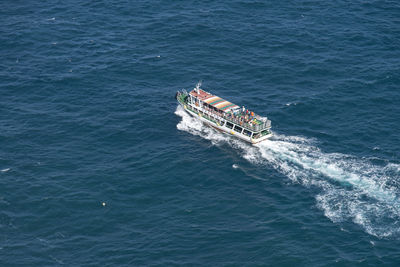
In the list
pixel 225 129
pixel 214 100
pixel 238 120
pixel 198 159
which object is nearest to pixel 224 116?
pixel 225 129

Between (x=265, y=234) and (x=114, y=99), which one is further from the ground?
(x=114, y=99)

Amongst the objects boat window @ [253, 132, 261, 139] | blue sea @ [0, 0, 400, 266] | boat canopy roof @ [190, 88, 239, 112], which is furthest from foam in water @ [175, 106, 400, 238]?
boat canopy roof @ [190, 88, 239, 112]

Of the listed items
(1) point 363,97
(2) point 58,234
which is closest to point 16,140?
(2) point 58,234

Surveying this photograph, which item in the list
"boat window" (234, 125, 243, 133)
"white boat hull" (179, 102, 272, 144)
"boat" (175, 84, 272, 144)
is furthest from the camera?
"boat window" (234, 125, 243, 133)

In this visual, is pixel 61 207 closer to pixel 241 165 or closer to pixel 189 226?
pixel 189 226

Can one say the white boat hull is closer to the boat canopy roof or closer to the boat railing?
the boat railing

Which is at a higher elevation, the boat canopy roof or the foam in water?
the boat canopy roof

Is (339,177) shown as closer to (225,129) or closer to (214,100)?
(225,129)
